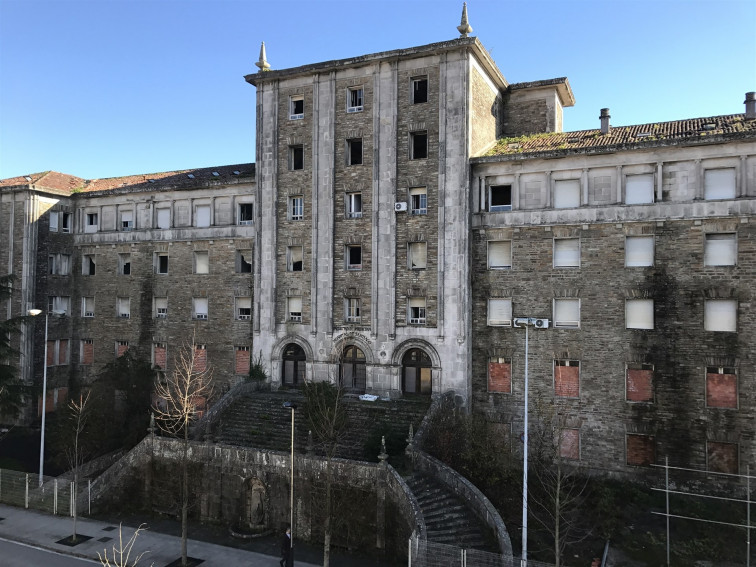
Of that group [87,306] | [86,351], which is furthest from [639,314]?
[87,306]

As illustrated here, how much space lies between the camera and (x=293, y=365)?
3117 cm

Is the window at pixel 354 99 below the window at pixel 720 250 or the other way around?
the other way around

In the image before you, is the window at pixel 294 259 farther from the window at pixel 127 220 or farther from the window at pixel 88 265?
the window at pixel 88 265

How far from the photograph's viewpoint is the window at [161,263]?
3584 cm

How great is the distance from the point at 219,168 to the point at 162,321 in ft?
35.2

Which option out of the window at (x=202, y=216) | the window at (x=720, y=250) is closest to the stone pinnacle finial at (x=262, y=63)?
the window at (x=202, y=216)

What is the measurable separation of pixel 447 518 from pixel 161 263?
24729 millimetres

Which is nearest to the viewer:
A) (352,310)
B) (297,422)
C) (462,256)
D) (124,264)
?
(297,422)

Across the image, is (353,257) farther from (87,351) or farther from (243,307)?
(87,351)

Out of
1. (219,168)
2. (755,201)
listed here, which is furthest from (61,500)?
(755,201)

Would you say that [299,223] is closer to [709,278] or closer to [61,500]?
[61,500]

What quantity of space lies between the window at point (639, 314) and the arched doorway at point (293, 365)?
53.0ft

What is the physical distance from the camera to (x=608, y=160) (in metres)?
25.9

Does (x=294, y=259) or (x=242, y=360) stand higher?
Result: (x=294, y=259)
